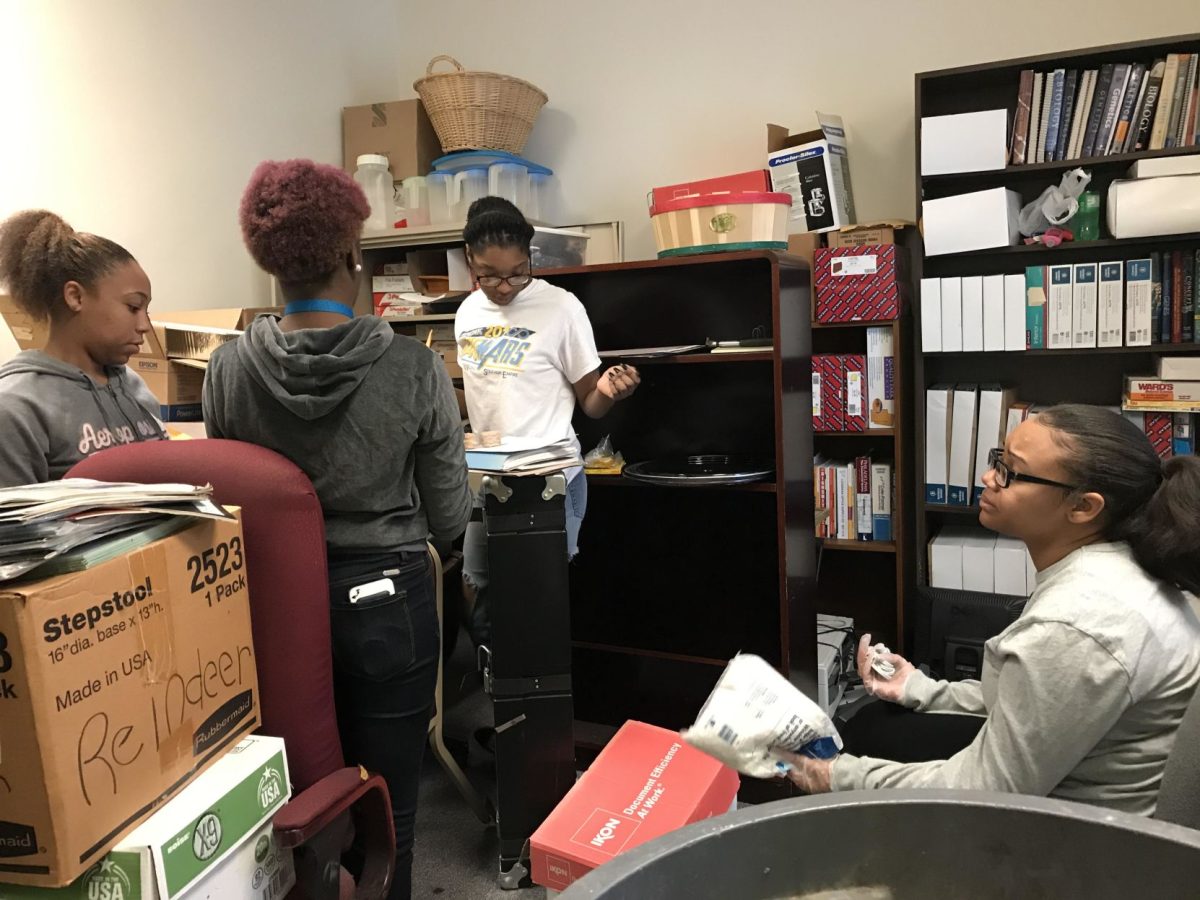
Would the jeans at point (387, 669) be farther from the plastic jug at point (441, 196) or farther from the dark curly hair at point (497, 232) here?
the plastic jug at point (441, 196)

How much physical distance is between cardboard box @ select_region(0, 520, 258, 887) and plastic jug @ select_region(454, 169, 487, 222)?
262 cm

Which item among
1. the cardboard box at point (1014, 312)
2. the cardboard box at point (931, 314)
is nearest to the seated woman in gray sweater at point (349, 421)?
the cardboard box at point (931, 314)

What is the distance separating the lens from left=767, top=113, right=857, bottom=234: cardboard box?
3059 mm

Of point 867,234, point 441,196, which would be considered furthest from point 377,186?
point 867,234

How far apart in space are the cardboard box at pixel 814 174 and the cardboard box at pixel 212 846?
253 centimetres

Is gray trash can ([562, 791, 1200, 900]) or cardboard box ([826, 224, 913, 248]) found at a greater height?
cardboard box ([826, 224, 913, 248])

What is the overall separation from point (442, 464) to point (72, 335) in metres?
0.81

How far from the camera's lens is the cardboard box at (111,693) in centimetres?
89

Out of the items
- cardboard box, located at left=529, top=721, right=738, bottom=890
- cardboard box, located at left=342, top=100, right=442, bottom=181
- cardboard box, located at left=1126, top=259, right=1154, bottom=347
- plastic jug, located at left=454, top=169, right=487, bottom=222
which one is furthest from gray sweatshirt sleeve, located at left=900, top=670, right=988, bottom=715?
cardboard box, located at left=342, top=100, right=442, bottom=181

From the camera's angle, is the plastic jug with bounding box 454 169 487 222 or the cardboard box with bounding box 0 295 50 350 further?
the plastic jug with bounding box 454 169 487 222

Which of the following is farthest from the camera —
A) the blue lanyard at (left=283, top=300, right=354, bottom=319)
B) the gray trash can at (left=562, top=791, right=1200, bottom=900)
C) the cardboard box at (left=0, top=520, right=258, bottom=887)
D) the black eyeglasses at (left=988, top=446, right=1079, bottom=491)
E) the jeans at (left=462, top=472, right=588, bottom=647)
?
the jeans at (left=462, top=472, right=588, bottom=647)

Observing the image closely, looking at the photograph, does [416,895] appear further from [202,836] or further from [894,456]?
[894,456]

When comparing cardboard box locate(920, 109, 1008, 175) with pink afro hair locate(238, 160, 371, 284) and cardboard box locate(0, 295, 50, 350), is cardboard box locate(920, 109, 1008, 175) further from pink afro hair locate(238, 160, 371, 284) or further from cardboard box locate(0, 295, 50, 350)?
cardboard box locate(0, 295, 50, 350)

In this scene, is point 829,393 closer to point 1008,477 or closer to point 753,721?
point 1008,477
